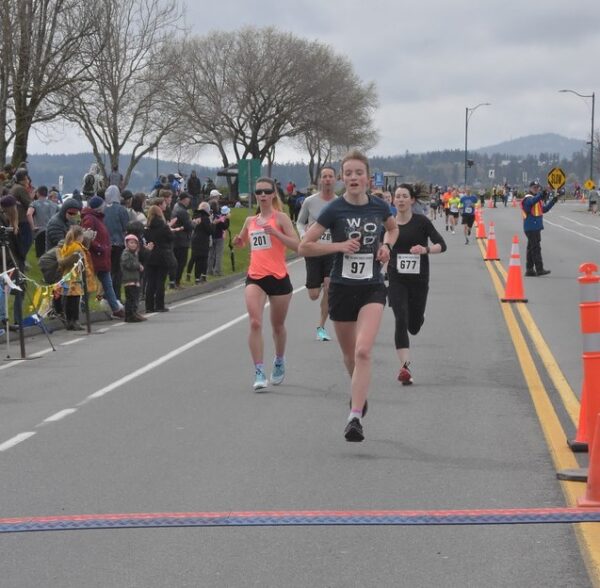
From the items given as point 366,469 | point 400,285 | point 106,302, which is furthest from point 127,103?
point 366,469

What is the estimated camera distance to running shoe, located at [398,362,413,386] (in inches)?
457

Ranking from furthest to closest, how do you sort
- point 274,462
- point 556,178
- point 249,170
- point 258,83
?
point 258,83 → point 556,178 → point 249,170 → point 274,462

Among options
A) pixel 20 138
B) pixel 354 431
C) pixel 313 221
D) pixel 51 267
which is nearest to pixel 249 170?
pixel 20 138

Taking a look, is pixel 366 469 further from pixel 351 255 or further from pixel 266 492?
pixel 351 255

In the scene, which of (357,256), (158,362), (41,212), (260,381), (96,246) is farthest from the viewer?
(41,212)

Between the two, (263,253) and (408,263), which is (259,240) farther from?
(408,263)

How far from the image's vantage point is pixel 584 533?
6.14 meters

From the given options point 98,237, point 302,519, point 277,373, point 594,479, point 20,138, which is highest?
point 20,138

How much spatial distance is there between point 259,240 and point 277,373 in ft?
4.18

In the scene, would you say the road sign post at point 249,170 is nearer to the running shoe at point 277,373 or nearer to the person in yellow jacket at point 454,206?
the person in yellow jacket at point 454,206

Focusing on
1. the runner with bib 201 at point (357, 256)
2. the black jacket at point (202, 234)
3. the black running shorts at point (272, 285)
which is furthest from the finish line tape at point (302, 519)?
the black jacket at point (202, 234)

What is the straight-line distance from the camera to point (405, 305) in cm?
1166

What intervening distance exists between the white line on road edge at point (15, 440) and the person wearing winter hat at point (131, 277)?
992 cm

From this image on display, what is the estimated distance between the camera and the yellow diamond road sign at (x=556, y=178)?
63.7m
